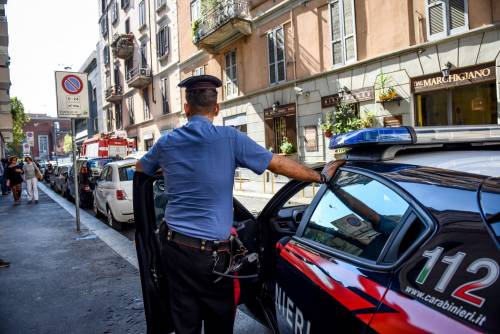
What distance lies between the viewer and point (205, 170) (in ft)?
7.27

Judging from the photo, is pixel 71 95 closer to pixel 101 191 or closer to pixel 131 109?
pixel 101 191

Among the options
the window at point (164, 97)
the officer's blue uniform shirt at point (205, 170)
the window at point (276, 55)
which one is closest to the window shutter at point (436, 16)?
the window at point (276, 55)

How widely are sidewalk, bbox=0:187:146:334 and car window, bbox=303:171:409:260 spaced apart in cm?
214

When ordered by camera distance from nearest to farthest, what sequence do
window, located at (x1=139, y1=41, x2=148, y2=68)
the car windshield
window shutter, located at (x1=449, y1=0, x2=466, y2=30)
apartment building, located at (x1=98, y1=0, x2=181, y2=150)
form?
1. the car windshield
2. window shutter, located at (x1=449, y1=0, x2=466, y2=30)
3. apartment building, located at (x1=98, y1=0, x2=181, y2=150)
4. window, located at (x1=139, y1=41, x2=148, y2=68)

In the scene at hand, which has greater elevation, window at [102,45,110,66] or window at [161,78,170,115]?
Result: window at [102,45,110,66]

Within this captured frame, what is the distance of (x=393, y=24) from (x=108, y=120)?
33862mm

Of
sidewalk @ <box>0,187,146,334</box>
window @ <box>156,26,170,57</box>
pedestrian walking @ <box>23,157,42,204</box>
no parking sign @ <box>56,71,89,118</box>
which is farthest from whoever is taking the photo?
window @ <box>156,26,170,57</box>

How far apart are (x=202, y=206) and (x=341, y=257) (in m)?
0.75

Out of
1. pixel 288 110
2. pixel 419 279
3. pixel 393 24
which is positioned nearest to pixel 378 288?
pixel 419 279

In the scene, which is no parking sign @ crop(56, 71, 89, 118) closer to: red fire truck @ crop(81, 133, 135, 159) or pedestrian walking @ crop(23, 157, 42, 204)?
pedestrian walking @ crop(23, 157, 42, 204)

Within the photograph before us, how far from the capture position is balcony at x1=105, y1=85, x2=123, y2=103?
35.8 metres

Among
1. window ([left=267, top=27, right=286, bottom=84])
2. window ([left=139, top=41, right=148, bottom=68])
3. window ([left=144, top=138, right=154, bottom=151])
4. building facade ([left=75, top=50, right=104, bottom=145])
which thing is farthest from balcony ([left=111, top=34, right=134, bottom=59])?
window ([left=267, top=27, right=286, bottom=84])

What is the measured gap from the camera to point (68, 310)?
4133 millimetres

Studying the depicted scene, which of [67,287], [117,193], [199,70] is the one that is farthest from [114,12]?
[67,287]
